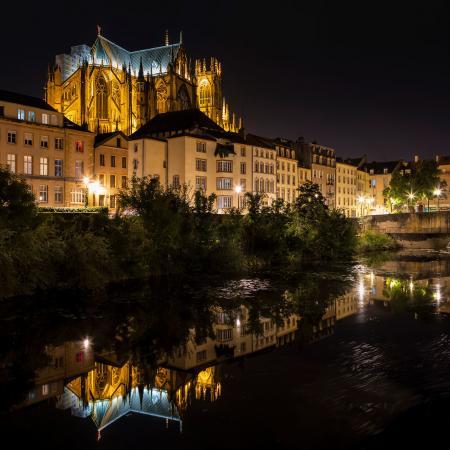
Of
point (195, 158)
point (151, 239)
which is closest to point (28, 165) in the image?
point (195, 158)

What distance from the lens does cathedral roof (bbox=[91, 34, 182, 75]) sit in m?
107

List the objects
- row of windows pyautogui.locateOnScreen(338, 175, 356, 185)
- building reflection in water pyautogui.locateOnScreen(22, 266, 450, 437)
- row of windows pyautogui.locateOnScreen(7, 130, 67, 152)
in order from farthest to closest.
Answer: row of windows pyautogui.locateOnScreen(338, 175, 356, 185) → row of windows pyautogui.locateOnScreen(7, 130, 67, 152) → building reflection in water pyautogui.locateOnScreen(22, 266, 450, 437)

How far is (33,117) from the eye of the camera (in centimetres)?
5828

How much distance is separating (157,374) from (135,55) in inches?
4451

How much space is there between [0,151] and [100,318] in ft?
122

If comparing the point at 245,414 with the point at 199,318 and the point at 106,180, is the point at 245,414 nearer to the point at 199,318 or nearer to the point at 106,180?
the point at 199,318

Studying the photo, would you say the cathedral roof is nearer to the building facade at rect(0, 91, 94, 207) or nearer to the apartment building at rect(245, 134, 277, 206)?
the apartment building at rect(245, 134, 277, 206)

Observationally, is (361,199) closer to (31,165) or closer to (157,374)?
(31,165)

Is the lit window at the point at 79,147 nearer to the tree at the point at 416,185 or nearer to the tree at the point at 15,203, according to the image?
the tree at the point at 15,203

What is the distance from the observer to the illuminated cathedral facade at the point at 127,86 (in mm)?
93875

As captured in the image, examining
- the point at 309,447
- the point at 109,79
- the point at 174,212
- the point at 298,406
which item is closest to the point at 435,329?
the point at 298,406

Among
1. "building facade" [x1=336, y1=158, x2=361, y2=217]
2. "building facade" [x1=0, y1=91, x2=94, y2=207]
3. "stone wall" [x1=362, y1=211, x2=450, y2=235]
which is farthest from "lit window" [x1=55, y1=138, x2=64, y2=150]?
"building facade" [x1=336, y1=158, x2=361, y2=217]

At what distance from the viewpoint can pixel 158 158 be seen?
211ft

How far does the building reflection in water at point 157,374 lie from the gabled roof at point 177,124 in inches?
1767
